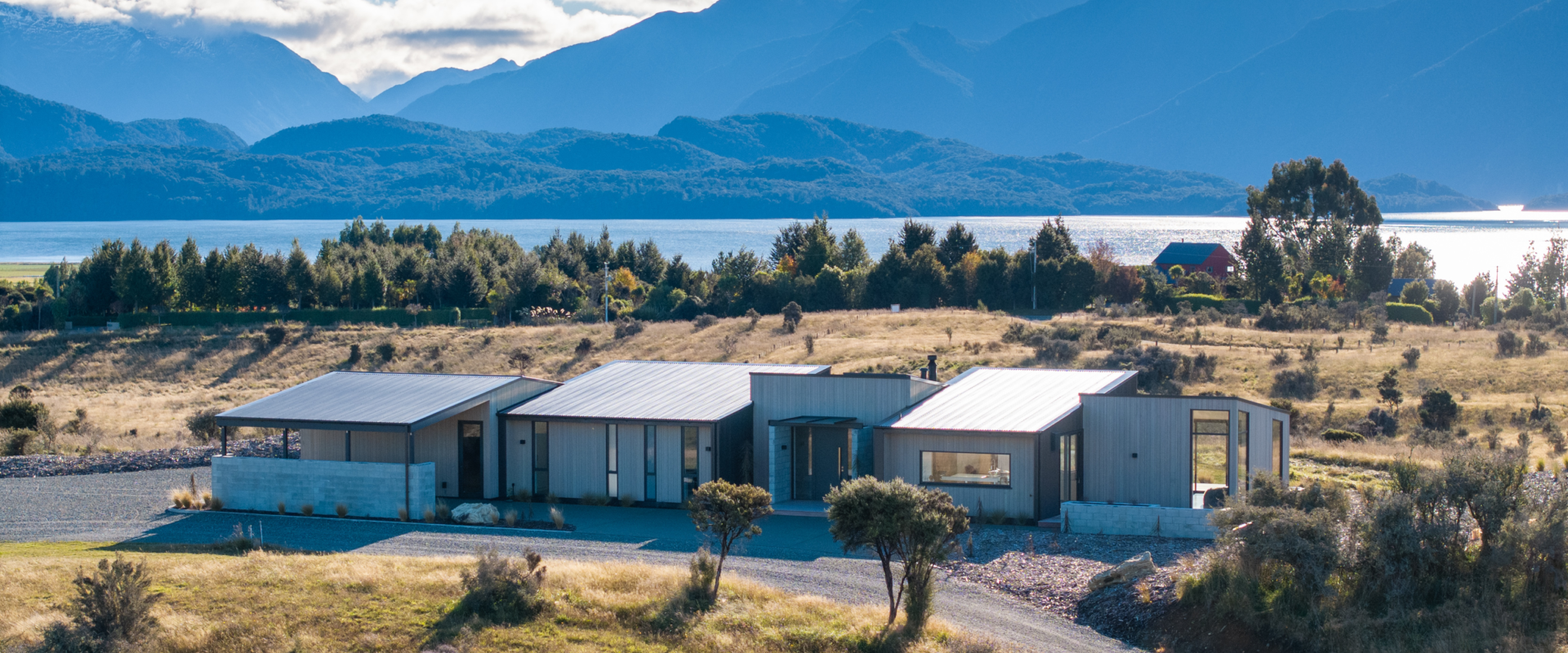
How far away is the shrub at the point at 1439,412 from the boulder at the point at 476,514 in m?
28.4

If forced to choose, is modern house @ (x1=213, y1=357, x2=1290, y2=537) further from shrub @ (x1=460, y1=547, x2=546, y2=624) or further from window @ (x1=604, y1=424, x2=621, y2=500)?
shrub @ (x1=460, y1=547, x2=546, y2=624)

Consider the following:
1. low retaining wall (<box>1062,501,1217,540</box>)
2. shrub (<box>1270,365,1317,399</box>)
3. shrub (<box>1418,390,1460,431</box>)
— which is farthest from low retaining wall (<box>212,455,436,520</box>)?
shrub (<box>1270,365,1317,399</box>)

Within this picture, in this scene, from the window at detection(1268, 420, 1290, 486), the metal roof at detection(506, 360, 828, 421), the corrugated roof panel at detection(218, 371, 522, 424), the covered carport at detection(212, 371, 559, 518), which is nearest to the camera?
the window at detection(1268, 420, 1290, 486)

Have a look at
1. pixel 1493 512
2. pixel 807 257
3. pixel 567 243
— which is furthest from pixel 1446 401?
pixel 567 243

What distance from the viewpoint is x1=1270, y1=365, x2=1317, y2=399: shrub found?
40.5 meters

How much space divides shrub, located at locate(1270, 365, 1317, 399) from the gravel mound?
32475 millimetres

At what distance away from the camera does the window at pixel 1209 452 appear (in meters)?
22.1

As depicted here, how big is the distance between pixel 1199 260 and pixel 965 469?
85843 millimetres

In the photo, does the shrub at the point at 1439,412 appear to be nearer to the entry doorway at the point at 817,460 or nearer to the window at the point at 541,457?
the entry doorway at the point at 817,460

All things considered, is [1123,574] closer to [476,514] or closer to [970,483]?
[970,483]

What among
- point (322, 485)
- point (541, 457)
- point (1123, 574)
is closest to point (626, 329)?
point (541, 457)

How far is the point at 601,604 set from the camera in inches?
619

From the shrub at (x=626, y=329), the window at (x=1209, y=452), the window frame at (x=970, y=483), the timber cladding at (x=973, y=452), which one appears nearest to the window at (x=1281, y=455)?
the window at (x=1209, y=452)

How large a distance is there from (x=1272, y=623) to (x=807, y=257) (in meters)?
68.9
